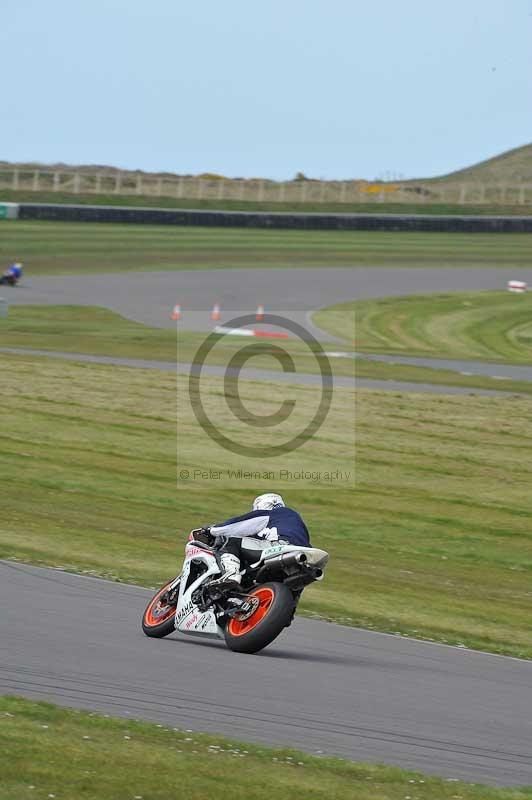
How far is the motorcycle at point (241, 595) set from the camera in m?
9.20

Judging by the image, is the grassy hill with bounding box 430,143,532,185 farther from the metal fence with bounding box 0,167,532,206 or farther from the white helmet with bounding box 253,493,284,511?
the white helmet with bounding box 253,493,284,511

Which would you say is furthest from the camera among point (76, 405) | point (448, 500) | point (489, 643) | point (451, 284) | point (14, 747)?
point (451, 284)

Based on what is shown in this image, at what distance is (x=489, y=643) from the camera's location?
1124 cm

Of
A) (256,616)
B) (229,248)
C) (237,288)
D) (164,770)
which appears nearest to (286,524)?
(256,616)

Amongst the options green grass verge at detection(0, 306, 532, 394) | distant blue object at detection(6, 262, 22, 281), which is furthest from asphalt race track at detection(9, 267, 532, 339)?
green grass verge at detection(0, 306, 532, 394)

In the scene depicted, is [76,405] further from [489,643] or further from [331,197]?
[331,197]

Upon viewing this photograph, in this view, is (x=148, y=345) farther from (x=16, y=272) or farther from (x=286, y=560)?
(x=286, y=560)

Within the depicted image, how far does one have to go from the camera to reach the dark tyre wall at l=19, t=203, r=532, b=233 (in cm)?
6038

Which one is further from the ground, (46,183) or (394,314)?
(46,183)

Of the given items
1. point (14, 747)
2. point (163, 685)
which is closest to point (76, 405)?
point (163, 685)

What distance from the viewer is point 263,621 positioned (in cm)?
925

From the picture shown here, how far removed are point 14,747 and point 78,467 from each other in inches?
503

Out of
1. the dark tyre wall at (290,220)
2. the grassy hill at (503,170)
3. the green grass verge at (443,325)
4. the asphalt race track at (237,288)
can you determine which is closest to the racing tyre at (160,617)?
the green grass verge at (443,325)

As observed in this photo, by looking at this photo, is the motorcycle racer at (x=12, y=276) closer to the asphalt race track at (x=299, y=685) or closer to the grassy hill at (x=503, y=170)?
the asphalt race track at (x=299, y=685)
